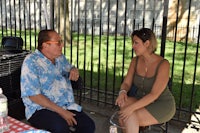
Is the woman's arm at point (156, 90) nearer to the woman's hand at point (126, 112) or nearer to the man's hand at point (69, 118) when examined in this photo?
the woman's hand at point (126, 112)

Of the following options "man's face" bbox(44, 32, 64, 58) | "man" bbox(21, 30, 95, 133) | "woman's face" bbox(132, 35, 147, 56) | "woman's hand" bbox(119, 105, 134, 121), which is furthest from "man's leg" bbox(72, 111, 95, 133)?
"woman's face" bbox(132, 35, 147, 56)

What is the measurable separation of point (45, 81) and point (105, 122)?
1.60m

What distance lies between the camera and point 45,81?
257 cm

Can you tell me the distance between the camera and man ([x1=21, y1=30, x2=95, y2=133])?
2426mm

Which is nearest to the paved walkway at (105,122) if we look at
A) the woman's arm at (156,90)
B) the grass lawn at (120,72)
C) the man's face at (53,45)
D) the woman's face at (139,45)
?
the grass lawn at (120,72)

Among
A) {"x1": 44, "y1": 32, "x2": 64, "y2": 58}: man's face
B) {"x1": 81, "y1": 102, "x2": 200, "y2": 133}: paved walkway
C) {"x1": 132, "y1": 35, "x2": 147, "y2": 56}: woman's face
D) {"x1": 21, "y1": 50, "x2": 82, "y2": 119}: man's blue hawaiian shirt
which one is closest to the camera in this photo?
{"x1": 21, "y1": 50, "x2": 82, "y2": 119}: man's blue hawaiian shirt

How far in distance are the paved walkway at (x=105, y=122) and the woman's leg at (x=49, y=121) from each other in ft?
4.03

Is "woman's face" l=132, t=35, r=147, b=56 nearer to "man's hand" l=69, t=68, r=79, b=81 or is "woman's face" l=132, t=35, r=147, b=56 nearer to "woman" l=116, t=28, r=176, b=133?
"woman" l=116, t=28, r=176, b=133

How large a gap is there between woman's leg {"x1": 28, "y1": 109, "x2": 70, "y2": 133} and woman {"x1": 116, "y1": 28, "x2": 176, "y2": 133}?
59cm

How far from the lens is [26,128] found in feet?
5.75

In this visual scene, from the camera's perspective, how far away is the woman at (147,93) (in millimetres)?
2637

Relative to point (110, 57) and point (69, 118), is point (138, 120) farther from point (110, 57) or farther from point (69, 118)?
point (110, 57)

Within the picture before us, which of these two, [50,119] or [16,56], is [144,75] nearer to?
[50,119]

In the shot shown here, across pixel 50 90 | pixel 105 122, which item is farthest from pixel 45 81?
pixel 105 122
